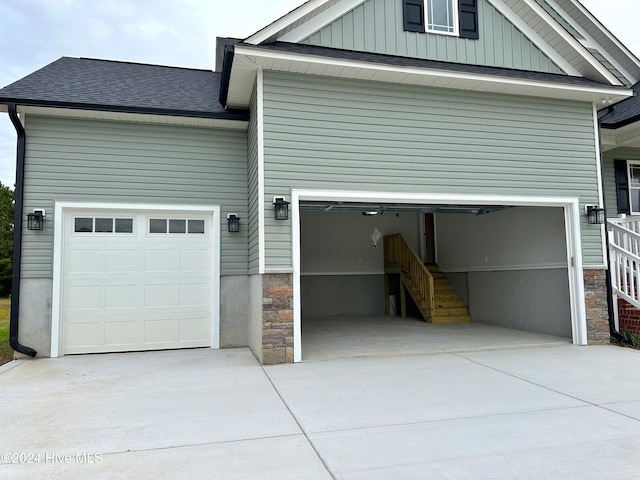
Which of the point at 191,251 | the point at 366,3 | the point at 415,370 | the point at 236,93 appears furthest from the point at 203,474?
the point at 366,3

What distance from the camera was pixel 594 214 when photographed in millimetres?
7219

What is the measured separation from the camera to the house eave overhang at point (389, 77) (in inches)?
235

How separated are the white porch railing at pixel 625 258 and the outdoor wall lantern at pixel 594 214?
828 millimetres

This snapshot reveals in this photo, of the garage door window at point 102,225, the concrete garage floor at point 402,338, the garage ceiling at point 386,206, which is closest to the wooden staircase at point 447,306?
the concrete garage floor at point 402,338

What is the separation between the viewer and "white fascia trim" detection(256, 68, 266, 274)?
19.7ft

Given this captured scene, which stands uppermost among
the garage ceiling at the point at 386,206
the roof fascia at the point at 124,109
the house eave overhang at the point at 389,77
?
the house eave overhang at the point at 389,77

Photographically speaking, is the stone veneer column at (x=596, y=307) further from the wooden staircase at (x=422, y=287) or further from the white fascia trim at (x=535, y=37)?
the wooden staircase at (x=422, y=287)

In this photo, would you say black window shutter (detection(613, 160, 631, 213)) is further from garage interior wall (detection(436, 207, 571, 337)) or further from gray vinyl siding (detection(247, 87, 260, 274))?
gray vinyl siding (detection(247, 87, 260, 274))

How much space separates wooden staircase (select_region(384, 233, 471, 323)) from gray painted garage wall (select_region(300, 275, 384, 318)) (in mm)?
380

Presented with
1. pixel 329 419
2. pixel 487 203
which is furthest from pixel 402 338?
pixel 329 419

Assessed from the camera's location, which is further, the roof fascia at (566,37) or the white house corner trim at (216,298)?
the white house corner trim at (216,298)

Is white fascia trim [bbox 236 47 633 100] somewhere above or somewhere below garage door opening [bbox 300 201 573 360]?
above

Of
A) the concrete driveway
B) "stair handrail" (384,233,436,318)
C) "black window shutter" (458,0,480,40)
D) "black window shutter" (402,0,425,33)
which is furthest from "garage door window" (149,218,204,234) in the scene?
"stair handrail" (384,233,436,318)

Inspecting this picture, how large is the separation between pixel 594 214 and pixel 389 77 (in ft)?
13.3
